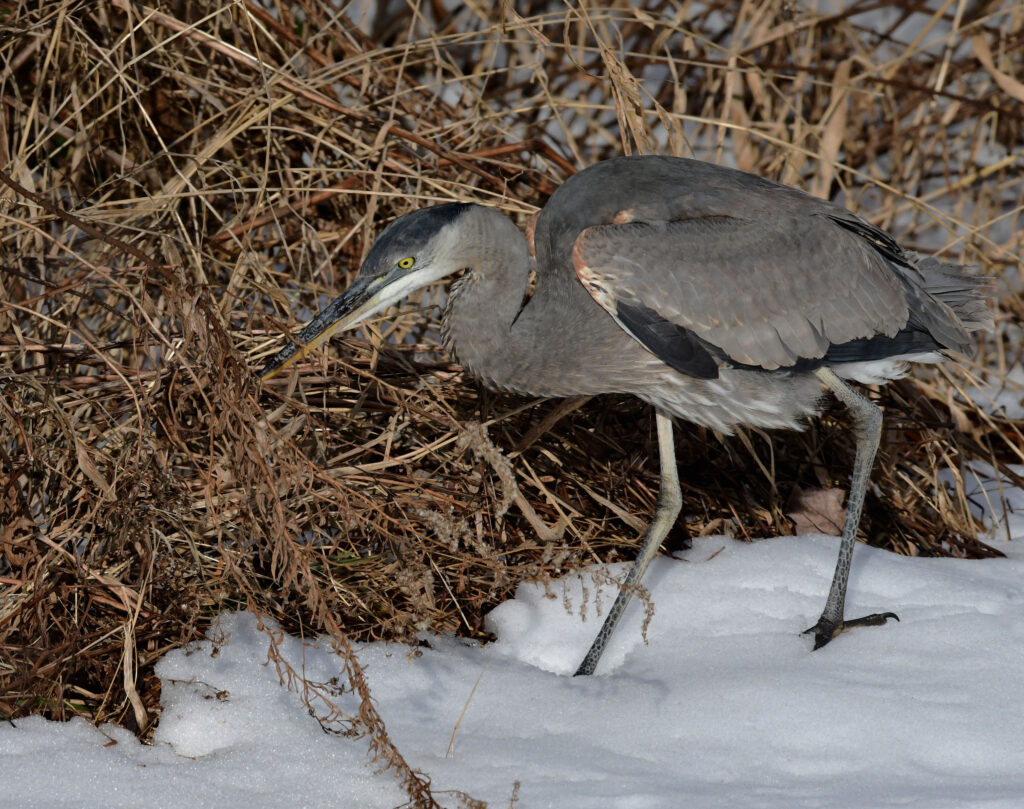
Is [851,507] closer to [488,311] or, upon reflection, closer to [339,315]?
[488,311]

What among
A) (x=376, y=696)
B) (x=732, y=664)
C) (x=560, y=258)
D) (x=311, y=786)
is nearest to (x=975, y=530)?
(x=732, y=664)

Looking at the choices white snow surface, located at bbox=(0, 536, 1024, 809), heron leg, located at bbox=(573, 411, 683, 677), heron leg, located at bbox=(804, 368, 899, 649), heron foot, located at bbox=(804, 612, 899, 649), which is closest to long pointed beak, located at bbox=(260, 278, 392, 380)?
white snow surface, located at bbox=(0, 536, 1024, 809)

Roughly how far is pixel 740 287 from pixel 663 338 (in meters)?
0.27

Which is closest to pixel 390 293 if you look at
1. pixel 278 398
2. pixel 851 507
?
pixel 278 398

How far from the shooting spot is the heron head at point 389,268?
9.93ft

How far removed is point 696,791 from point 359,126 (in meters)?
2.48

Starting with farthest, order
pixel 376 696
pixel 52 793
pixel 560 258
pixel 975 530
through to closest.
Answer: pixel 975 530, pixel 560 258, pixel 376 696, pixel 52 793

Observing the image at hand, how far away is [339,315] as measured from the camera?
3.04 metres

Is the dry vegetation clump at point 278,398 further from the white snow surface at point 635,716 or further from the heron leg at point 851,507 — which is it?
the heron leg at point 851,507

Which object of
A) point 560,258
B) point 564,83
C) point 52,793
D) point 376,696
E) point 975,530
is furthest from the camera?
point 564,83

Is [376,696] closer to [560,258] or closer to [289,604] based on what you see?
[289,604]

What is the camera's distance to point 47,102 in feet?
12.6

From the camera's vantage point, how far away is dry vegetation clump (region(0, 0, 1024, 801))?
2756mm

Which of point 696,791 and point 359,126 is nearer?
point 696,791
